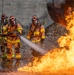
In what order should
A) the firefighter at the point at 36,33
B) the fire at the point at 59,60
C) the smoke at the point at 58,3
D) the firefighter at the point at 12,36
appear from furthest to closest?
the firefighter at the point at 36,33, the firefighter at the point at 12,36, the fire at the point at 59,60, the smoke at the point at 58,3

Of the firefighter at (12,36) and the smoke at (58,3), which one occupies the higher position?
the smoke at (58,3)

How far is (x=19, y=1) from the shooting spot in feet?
67.1

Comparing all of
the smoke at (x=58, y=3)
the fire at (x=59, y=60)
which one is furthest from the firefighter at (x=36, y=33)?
the smoke at (x=58, y=3)

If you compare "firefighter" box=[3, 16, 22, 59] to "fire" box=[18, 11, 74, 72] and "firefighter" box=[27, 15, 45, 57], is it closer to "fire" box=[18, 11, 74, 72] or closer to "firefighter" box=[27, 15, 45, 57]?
"firefighter" box=[27, 15, 45, 57]

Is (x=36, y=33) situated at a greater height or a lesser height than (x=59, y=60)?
greater

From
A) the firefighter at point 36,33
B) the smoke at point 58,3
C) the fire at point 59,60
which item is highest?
the smoke at point 58,3

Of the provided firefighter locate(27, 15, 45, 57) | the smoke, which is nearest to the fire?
the smoke

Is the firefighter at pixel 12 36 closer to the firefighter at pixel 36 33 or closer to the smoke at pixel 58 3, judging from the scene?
the firefighter at pixel 36 33

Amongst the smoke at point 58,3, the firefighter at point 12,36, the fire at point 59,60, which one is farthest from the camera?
the firefighter at point 12,36

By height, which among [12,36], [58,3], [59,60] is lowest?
[59,60]

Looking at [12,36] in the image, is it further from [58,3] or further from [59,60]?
[58,3]

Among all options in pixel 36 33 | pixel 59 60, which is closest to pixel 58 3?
pixel 59 60

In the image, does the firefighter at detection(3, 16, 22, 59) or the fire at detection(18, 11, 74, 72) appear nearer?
the fire at detection(18, 11, 74, 72)

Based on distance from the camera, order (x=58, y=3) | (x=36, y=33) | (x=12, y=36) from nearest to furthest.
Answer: (x=58, y=3)
(x=12, y=36)
(x=36, y=33)
